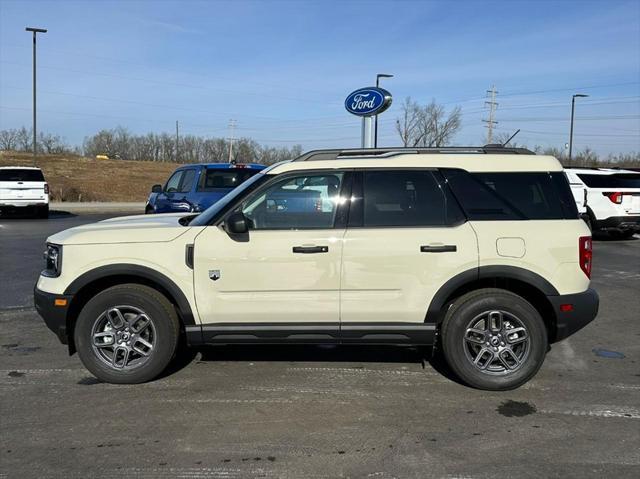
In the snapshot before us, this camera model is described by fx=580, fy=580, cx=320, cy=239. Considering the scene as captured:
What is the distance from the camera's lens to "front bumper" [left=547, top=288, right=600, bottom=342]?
4609 mm

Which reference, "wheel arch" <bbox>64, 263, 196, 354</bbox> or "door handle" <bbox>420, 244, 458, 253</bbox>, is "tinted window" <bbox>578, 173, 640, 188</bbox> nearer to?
"door handle" <bbox>420, 244, 458, 253</bbox>

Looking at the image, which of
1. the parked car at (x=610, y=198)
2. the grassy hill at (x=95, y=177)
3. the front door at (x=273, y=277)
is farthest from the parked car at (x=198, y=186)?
the grassy hill at (x=95, y=177)

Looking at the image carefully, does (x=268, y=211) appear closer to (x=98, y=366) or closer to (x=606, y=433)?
(x=98, y=366)

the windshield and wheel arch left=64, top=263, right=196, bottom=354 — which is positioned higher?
the windshield

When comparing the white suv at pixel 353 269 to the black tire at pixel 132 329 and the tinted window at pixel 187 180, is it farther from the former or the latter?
the tinted window at pixel 187 180

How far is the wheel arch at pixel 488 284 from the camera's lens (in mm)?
4562

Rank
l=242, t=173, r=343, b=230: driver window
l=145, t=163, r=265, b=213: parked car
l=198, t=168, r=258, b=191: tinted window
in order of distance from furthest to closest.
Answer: l=198, t=168, r=258, b=191: tinted window < l=145, t=163, r=265, b=213: parked car < l=242, t=173, r=343, b=230: driver window

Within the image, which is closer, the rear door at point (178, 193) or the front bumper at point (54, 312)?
the front bumper at point (54, 312)

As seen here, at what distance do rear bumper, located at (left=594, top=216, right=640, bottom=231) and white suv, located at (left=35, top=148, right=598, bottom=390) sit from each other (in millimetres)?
10364

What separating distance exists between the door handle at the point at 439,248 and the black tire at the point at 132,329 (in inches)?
80.9

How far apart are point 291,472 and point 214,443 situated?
64cm

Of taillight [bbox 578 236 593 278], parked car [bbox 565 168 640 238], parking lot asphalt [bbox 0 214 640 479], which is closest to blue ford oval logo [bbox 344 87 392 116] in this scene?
parked car [bbox 565 168 640 238]

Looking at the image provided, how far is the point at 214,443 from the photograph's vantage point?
3730 mm

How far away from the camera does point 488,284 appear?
4.74 meters
